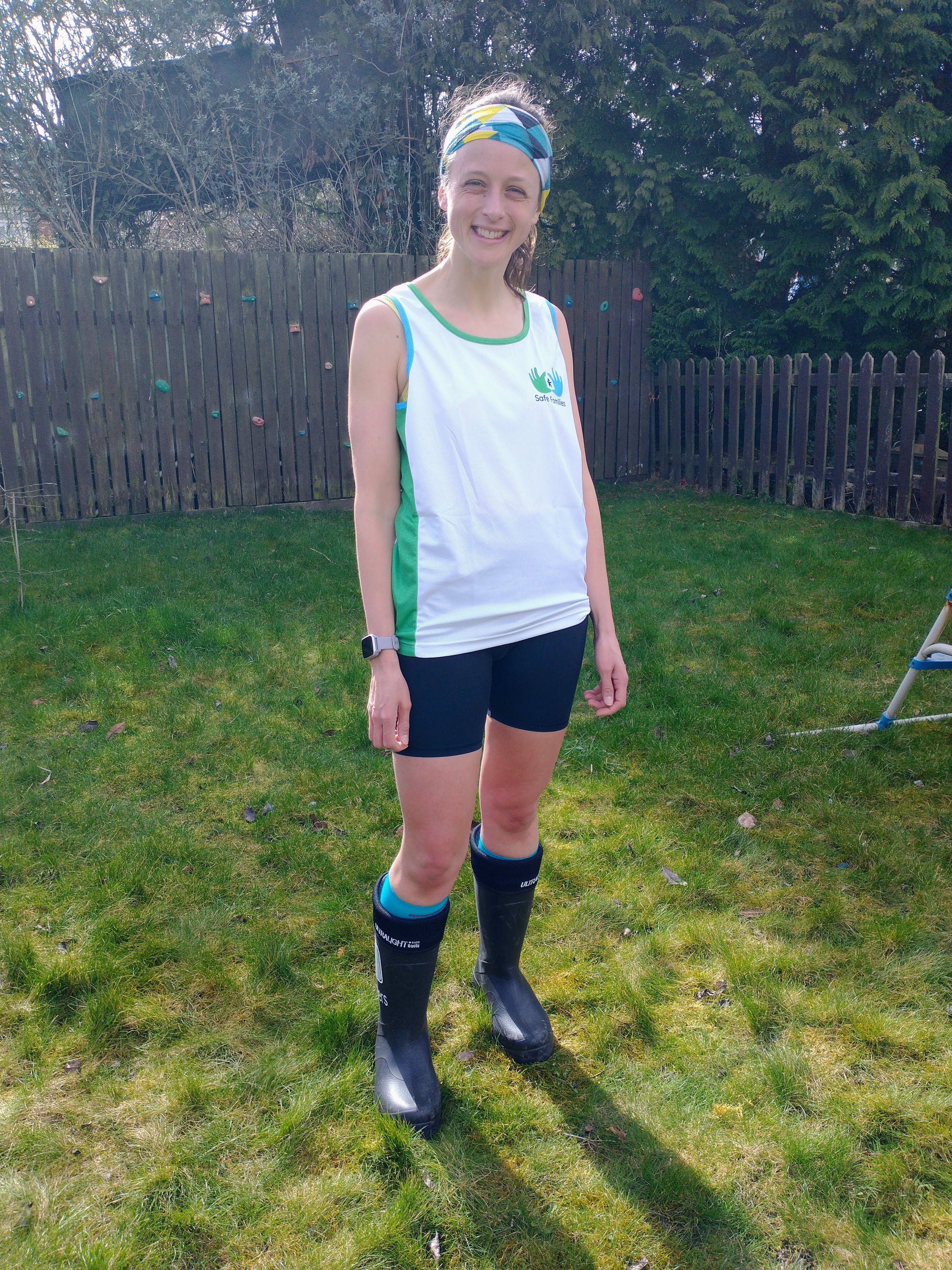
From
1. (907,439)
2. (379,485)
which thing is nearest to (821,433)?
(907,439)

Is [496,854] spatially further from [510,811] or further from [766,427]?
[766,427]

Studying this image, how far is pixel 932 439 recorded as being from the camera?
769 cm

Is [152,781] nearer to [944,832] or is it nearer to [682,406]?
[944,832]

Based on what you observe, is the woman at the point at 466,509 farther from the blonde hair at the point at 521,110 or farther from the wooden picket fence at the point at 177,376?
the wooden picket fence at the point at 177,376

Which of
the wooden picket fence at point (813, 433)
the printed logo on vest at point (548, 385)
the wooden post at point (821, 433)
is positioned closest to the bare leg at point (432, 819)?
the printed logo on vest at point (548, 385)

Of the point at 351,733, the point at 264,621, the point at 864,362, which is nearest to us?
the point at 351,733

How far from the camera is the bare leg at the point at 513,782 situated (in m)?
2.11

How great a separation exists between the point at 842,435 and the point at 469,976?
698 cm

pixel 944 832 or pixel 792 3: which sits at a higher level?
pixel 792 3

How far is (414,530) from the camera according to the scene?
181cm

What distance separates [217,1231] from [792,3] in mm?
11595

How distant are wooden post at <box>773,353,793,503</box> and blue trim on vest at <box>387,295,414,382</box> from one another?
7748 mm

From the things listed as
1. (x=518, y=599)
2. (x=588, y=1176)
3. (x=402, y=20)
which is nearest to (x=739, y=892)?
(x=588, y=1176)

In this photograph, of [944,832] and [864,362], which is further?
[864,362]
